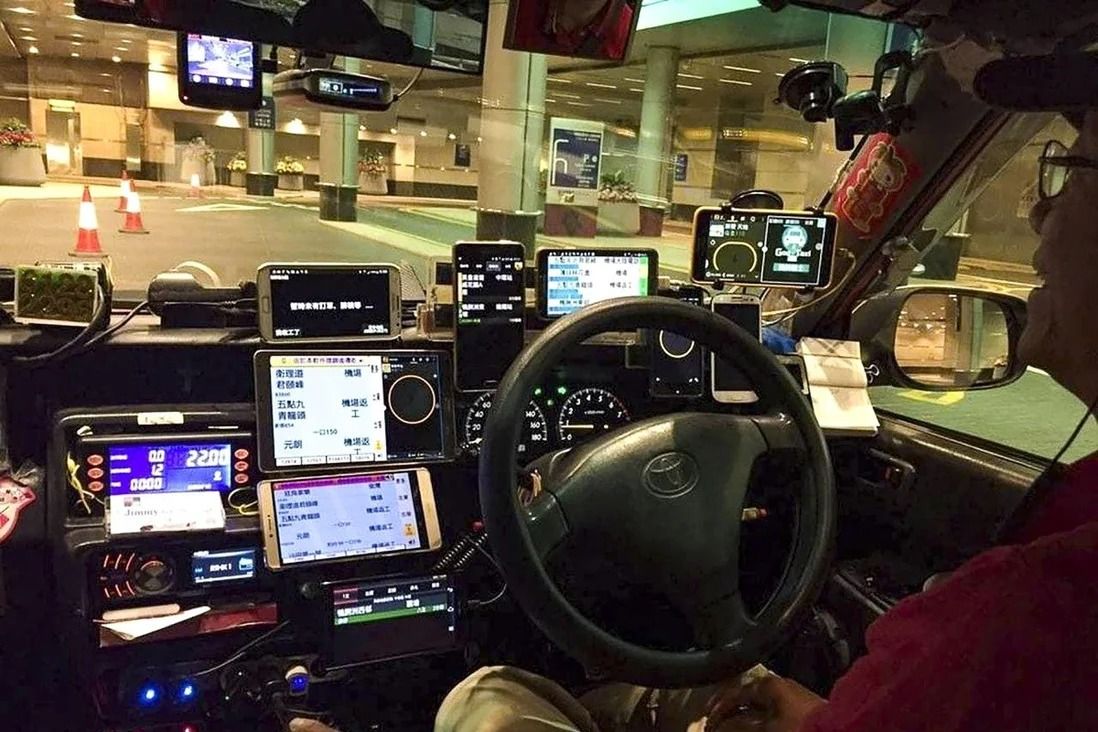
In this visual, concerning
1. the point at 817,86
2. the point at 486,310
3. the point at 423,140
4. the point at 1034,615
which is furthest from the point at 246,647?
the point at 423,140

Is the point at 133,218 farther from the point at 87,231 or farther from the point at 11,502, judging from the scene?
the point at 11,502

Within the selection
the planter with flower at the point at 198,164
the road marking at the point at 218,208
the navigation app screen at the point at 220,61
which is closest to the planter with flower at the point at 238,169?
the road marking at the point at 218,208

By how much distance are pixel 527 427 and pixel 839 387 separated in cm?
86

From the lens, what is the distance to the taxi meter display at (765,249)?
253 cm

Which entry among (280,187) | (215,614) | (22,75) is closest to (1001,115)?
(215,614)

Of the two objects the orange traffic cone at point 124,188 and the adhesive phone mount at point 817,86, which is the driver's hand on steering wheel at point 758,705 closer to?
the adhesive phone mount at point 817,86

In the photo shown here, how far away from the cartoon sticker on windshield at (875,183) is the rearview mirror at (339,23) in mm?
1129

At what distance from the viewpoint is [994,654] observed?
2.51 feet

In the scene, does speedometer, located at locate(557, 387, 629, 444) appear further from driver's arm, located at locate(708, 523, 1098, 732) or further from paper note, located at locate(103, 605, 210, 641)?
driver's arm, located at locate(708, 523, 1098, 732)

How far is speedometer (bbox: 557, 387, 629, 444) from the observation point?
2.26m

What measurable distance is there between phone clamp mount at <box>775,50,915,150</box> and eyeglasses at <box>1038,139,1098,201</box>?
3.44 feet

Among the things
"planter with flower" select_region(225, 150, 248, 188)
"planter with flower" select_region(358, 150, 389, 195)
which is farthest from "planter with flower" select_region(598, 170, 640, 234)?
"planter with flower" select_region(225, 150, 248, 188)

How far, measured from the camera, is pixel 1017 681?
0.75m

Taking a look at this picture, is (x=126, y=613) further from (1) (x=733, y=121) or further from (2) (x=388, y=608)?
(1) (x=733, y=121)
